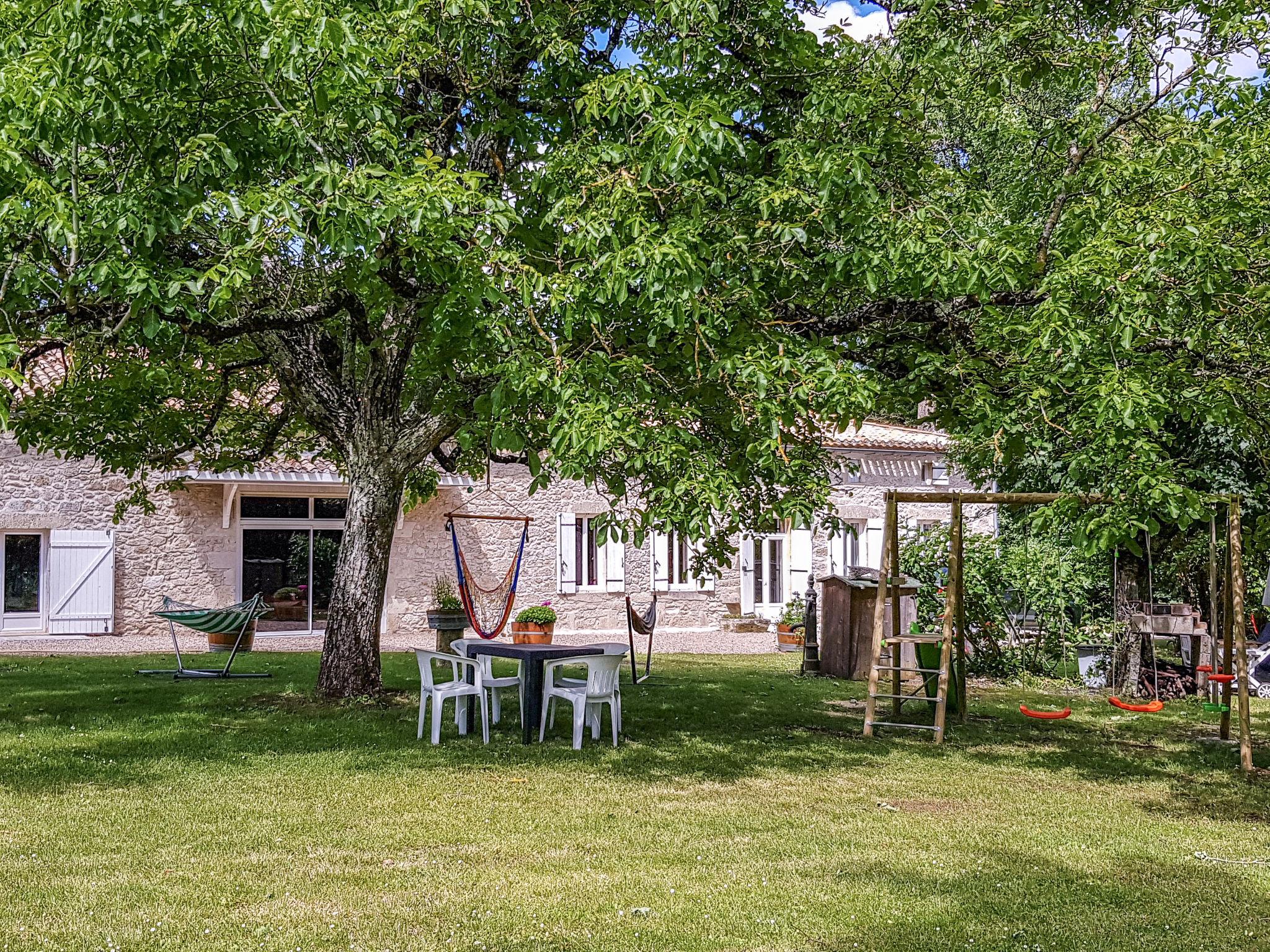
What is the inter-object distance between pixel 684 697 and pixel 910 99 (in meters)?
6.23

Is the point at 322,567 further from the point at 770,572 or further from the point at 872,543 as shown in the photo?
the point at 872,543

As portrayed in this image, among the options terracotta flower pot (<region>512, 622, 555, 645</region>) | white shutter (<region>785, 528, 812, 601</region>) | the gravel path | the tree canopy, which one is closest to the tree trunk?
the tree canopy

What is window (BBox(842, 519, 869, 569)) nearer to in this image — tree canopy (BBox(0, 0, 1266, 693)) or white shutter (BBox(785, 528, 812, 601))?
white shutter (BBox(785, 528, 812, 601))

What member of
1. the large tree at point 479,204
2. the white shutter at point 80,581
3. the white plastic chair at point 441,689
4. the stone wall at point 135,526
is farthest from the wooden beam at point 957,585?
the white shutter at point 80,581

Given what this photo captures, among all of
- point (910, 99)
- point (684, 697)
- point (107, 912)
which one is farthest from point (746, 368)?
point (684, 697)

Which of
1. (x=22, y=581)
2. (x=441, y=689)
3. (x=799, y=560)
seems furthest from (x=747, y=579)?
(x=441, y=689)

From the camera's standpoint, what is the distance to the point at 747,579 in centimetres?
2016

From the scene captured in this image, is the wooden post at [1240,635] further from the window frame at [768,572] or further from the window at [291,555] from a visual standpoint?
the window at [291,555]

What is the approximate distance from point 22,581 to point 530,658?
11.6 metres

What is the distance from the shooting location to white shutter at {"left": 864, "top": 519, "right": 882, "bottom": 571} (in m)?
20.8

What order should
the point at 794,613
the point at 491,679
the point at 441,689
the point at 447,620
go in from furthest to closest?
the point at 794,613, the point at 447,620, the point at 491,679, the point at 441,689

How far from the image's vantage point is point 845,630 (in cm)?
1402

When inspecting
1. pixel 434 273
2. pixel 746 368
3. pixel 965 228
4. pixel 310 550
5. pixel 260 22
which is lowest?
pixel 310 550

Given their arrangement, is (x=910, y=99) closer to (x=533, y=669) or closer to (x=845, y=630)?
(x=533, y=669)
